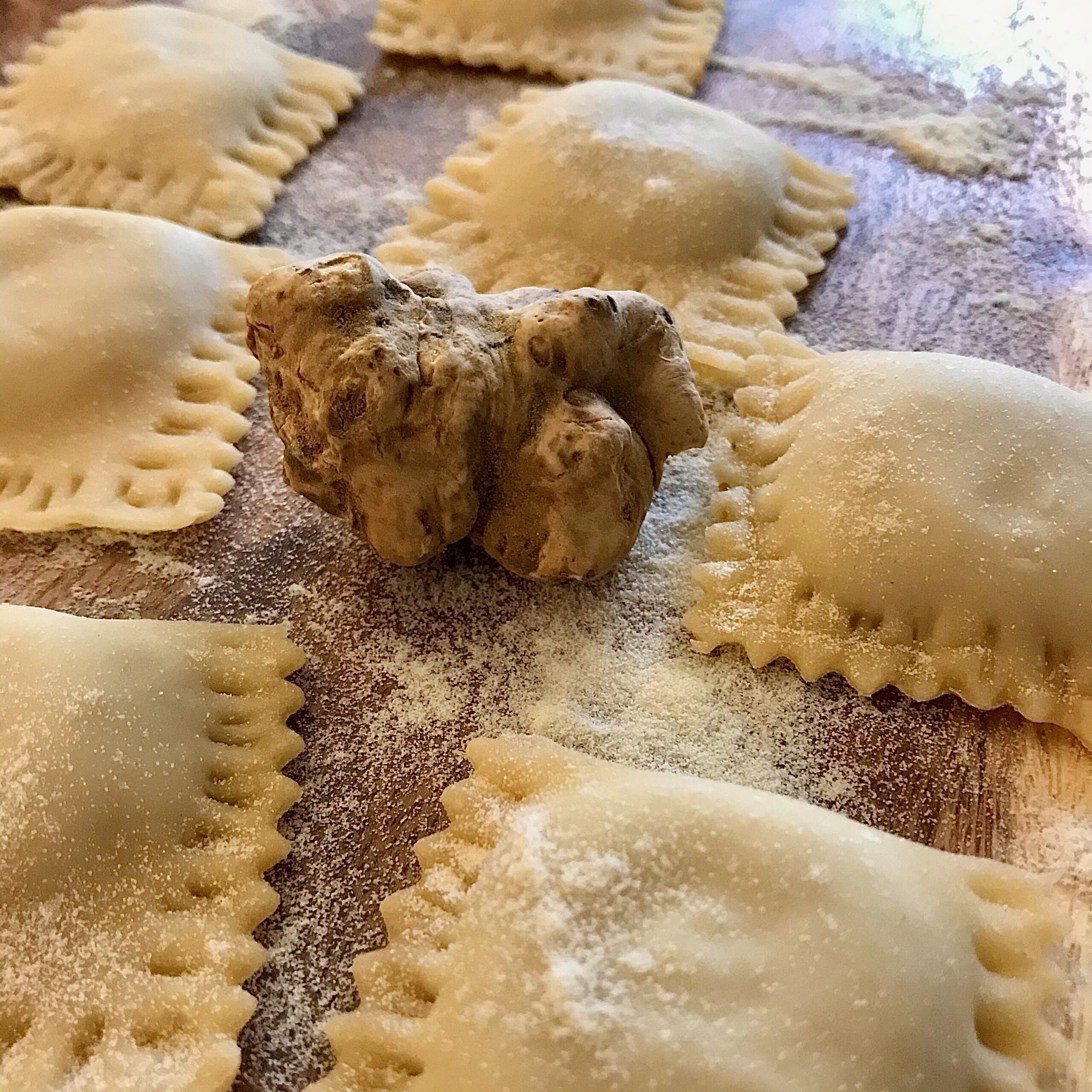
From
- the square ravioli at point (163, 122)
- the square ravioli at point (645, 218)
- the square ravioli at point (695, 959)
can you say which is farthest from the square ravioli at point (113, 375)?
the square ravioli at point (695, 959)

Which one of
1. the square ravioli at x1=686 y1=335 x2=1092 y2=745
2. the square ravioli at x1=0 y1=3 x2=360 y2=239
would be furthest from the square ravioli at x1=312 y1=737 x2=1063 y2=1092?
the square ravioli at x1=0 y1=3 x2=360 y2=239

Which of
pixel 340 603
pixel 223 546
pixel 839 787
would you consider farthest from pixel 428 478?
pixel 839 787

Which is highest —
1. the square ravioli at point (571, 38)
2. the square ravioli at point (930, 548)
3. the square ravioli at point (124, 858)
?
the square ravioli at point (571, 38)

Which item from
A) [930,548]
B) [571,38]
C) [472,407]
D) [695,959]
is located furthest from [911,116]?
[695,959]

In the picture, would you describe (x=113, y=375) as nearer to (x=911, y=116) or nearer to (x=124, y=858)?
(x=124, y=858)

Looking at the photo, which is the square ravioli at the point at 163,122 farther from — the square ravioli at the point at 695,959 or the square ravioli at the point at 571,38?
the square ravioli at the point at 695,959
